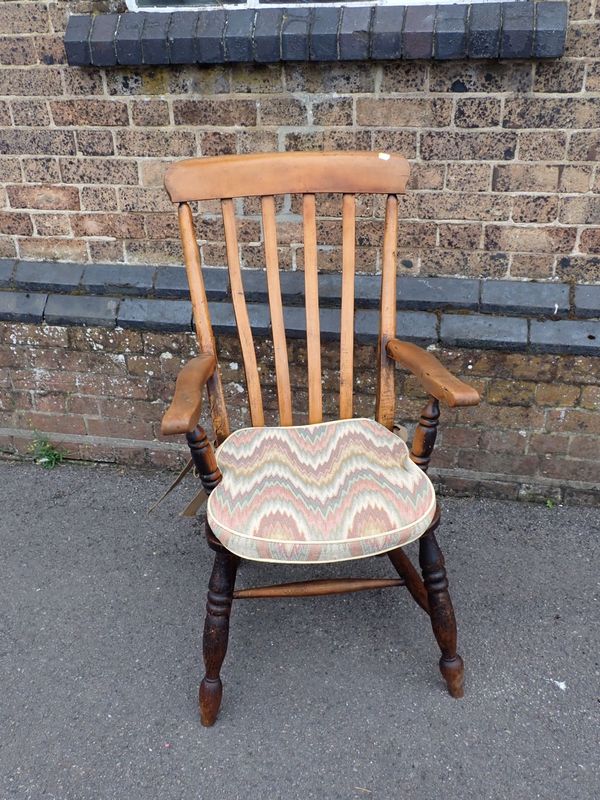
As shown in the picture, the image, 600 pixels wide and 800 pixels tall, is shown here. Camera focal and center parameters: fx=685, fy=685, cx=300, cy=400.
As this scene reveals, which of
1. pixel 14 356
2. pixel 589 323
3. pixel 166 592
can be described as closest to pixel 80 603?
pixel 166 592

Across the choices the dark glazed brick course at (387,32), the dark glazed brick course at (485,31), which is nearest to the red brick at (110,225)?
the dark glazed brick course at (387,32)

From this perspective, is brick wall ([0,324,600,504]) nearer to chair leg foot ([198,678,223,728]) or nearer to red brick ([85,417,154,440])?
red brick ([85,417,154,440])

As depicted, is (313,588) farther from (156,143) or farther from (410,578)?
(156,143)

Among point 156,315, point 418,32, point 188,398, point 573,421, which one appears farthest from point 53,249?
point 573,421

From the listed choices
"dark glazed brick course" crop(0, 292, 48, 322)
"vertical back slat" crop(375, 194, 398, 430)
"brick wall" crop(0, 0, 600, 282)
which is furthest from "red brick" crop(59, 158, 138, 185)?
"vertical back slat" crop(375, 194, 398, 430)

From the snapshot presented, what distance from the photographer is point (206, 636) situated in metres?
1.62

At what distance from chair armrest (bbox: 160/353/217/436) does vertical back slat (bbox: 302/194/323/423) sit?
0.91 feet

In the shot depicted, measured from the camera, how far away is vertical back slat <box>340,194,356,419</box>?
1802 mm

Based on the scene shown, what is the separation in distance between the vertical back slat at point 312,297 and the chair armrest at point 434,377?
20 cm

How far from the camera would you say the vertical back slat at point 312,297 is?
181 cm

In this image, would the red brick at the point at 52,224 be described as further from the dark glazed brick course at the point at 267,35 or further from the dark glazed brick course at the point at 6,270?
the dark glazed brick course at the point at 267,35

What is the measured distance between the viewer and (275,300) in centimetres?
183

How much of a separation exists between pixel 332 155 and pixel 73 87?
3.26ft

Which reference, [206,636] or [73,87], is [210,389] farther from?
[73,87]
